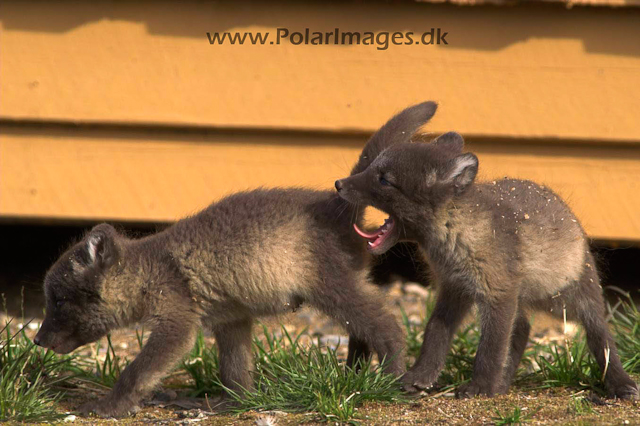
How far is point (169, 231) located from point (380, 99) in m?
2.51

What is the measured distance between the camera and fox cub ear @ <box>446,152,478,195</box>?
190 inches

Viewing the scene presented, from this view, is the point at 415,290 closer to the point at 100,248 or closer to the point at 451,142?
the point at 451,142

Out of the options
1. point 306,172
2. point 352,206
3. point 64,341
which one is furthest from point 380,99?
point 64,341

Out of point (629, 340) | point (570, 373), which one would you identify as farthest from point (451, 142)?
point (629, 340)

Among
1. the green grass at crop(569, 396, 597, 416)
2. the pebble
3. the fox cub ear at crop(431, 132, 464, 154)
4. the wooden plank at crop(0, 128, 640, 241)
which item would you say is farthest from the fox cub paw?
the pebble

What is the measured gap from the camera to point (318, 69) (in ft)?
23.5

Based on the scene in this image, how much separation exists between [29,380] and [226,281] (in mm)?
1376

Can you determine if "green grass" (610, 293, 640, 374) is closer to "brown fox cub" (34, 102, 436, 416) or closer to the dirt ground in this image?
the dirt ground

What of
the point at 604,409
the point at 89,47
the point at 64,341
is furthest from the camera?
the point at 89,47

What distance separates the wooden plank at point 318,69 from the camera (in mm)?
7012

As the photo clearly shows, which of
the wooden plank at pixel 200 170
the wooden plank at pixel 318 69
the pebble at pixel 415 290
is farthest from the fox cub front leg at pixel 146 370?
the pebble at pixel 415 290

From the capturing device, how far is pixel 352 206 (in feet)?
17.0

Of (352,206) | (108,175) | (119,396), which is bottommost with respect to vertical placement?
(119,396)

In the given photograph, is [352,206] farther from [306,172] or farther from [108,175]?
[108,175]
